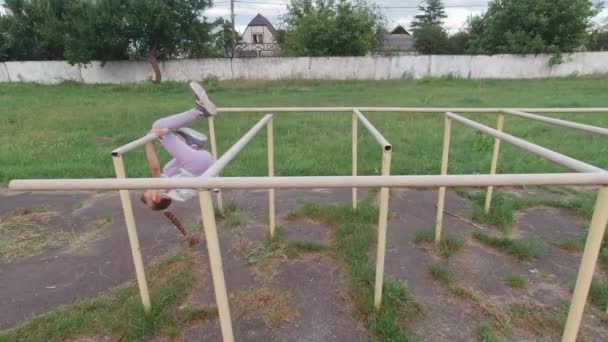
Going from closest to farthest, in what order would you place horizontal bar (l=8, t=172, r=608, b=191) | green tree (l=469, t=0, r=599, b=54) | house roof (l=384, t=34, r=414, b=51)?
1. horizontal bar (l=8, t=172, r=608, b=191)
2. green tree (l=469, t=0, r=599, b=54)
3. house roof (l=384, t=34, r=414, b=51)

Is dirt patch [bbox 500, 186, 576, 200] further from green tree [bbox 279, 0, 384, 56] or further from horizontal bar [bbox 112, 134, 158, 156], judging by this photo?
green tree [bbox 279, 0, 384, 56]

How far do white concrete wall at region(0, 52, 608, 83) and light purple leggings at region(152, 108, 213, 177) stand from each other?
14.9 meters

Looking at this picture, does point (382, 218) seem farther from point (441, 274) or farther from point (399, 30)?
point (399, 30)

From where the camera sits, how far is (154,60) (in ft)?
51.8

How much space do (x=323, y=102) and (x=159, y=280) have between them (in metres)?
8.08

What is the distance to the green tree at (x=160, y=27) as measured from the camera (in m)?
14.4

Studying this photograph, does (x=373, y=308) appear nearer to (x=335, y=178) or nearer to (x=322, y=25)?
(x=335, y=178)

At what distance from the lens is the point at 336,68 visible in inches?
662

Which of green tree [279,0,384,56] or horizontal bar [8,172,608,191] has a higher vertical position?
green tree [279,0,384,56]

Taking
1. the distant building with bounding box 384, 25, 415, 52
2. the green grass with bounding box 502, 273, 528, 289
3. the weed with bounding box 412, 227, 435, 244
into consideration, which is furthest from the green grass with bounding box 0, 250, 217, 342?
the distant building with bounding box 384, 25, 415, 52

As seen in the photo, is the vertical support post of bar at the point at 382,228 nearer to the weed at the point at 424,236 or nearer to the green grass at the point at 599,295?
the weed at the point at 424,236

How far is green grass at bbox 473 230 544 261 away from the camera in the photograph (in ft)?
8.79

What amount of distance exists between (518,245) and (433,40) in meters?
27.0

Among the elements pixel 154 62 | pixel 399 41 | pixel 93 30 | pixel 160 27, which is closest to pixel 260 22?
Result: pixel 399 41
